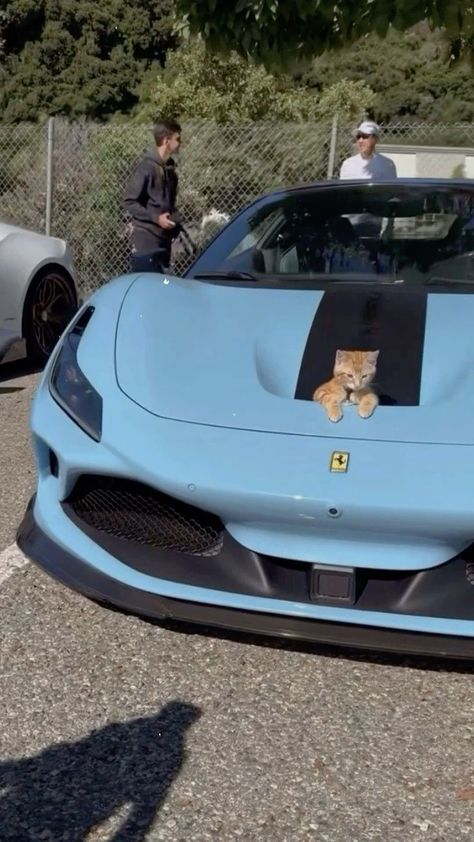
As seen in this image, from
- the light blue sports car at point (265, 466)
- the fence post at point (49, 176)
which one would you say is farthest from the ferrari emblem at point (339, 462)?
the fence post at point (49, 176)

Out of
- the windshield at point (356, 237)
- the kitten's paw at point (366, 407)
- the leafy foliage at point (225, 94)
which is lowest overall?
the leafy foliage at point (225, 94)

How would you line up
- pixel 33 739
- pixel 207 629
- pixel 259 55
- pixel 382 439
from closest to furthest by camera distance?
pixel 33 739 < pixel 382 439 < pixel 207 629 < pixel 259 55

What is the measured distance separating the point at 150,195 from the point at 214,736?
4.87 m

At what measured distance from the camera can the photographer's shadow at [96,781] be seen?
6.75ft

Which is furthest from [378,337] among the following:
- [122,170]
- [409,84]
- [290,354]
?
[409,84]

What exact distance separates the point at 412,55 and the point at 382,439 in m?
55.2

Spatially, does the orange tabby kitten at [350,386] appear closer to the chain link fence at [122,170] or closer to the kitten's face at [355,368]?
the kitten's face at [355,368]

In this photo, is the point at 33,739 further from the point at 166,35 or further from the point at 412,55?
the point at 412,55

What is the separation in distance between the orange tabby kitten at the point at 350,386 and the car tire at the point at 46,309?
13.0 ft

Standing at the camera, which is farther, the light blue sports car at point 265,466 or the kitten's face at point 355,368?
the kitten's face at point 355,368

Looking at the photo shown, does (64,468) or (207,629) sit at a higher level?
(64,468)

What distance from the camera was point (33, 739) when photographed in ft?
7.82

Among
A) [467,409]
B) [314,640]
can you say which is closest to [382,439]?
[467,409]

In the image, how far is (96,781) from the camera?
7.28 feet
